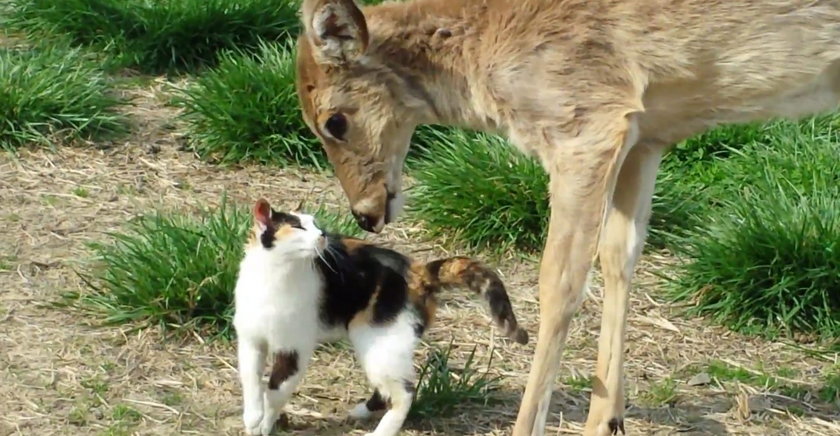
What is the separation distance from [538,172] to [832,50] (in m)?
2.11

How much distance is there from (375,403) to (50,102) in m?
3.48

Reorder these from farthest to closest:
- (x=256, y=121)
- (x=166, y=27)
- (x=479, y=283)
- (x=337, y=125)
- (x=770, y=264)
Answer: (x=166, y=27) → (x=256, y=121) → (x=770, y=264) → (x=337, y=125) → (x=479, y=283)

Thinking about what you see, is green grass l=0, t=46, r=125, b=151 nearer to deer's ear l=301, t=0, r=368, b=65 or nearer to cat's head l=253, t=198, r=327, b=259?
deer's ear l=301, t=0, r=368, b=65

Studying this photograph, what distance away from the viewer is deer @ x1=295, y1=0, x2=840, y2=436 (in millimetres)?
5250

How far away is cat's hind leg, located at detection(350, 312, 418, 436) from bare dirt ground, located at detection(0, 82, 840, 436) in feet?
0.82

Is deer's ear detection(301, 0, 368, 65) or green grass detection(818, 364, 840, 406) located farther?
green grass detection(818, 364, 840, 406)

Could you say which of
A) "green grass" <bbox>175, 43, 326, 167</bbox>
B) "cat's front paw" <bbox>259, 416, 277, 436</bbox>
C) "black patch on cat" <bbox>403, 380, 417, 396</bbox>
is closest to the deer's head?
"black patch on cat" <bbox>403, 380, 417, 396</bbox>

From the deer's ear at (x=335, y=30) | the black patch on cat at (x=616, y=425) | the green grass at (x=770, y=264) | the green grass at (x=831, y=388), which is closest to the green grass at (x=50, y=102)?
the deer's ear at (x=335, y=30)

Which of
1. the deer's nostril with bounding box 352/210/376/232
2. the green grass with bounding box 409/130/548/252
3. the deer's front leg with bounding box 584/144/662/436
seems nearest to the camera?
the deer's front leg with bounding box 584/144/662/436

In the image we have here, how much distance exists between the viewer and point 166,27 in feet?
29.9

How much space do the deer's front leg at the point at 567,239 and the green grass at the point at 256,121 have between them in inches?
118

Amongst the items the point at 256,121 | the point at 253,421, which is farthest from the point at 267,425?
the point at 256,121

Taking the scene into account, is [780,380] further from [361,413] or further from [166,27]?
[166,27]

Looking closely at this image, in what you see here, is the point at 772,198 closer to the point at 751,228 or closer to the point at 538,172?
the point at 751,228
